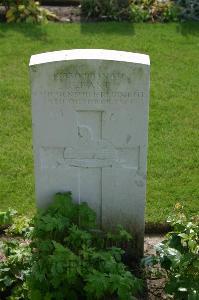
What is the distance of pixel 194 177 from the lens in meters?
6.54

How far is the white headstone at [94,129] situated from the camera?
471 centimetres

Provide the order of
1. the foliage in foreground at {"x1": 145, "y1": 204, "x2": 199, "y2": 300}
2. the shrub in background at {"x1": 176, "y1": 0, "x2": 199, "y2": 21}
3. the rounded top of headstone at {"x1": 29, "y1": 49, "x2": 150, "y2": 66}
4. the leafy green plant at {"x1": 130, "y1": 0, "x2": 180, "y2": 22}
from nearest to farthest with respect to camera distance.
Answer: the foliage in foreground at {"x1": 145, "y1": 204, "x2": 199, "y2": 300} → the rounded top of headstone at {"x1": 29, "y1": 49, "x2": 150, "y2": 66} → the leafy green plant at {"x1": 130, "y1": 0, "x2": 180, "y2": 22} → the shrub in background at {"x1": 176, "y1": 0, "x2": 199, "y2": 21}

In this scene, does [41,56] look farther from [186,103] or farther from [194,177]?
[186,103]

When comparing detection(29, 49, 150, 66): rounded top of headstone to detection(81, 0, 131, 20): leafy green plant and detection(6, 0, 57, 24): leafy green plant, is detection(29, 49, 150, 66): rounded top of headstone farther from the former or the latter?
detection(81, 0, 131, 20): leafy green plant

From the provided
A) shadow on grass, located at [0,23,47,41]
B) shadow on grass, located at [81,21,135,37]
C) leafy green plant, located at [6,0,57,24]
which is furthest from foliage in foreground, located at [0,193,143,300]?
leafy green plant, located at [6,0,57,24]

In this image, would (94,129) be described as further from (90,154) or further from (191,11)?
(191,11)

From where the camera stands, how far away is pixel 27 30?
9.98 meters

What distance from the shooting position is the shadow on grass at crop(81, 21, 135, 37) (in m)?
9.91

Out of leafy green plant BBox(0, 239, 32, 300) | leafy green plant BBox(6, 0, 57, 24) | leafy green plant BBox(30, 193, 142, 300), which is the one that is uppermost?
leafy green plant BBox(6, 0, 57, 24)

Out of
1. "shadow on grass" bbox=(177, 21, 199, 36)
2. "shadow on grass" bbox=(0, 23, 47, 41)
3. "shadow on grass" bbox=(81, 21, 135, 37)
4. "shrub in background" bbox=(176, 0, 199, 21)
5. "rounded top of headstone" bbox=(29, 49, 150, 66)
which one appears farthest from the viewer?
"shrub in background" bbox=(176, 0, 199, 21)

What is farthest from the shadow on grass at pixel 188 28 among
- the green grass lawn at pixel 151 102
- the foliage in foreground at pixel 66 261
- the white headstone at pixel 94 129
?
the foliage in foreground at pixel 66 261

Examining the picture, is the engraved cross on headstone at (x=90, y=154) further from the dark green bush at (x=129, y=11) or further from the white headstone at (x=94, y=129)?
the dark green bush at (x=129, y=11)

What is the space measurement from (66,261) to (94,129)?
3.44 feet

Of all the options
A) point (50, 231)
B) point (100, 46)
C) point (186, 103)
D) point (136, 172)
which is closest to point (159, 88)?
point (186, 103)
